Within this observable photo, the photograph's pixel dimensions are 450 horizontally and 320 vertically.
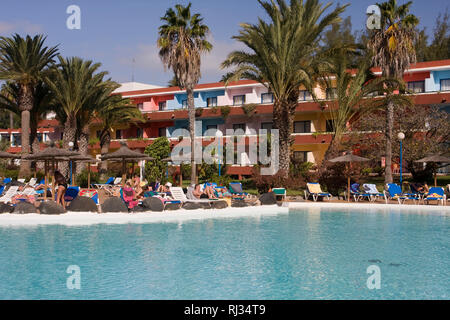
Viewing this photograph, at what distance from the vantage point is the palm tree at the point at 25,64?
1216 inches

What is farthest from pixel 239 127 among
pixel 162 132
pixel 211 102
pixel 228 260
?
pixel 228 260

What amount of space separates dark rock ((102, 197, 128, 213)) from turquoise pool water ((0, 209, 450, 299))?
5.18 feet

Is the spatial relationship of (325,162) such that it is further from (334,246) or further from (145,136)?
(145,136)

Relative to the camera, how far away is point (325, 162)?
25.9m

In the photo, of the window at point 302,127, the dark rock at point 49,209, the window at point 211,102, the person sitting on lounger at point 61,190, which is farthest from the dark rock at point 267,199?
the window at point 211,102

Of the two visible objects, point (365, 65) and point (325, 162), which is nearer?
point (325, 162)

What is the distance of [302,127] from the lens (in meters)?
40.2

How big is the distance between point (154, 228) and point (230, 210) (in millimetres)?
4441

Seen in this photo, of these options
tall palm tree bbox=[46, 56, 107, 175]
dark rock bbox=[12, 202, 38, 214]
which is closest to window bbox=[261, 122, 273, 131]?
tall palm tree bbox=[46, 56, 107, 175]

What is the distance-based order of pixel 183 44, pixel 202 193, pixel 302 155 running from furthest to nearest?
1. pixel 302 155
2. pixel 183 44
3. pixel 202 193

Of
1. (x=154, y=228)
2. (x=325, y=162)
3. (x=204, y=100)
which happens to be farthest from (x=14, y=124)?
(x=154, y=228)

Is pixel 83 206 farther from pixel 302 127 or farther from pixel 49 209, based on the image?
pixel 302 127

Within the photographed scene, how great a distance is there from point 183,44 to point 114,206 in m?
15.9
